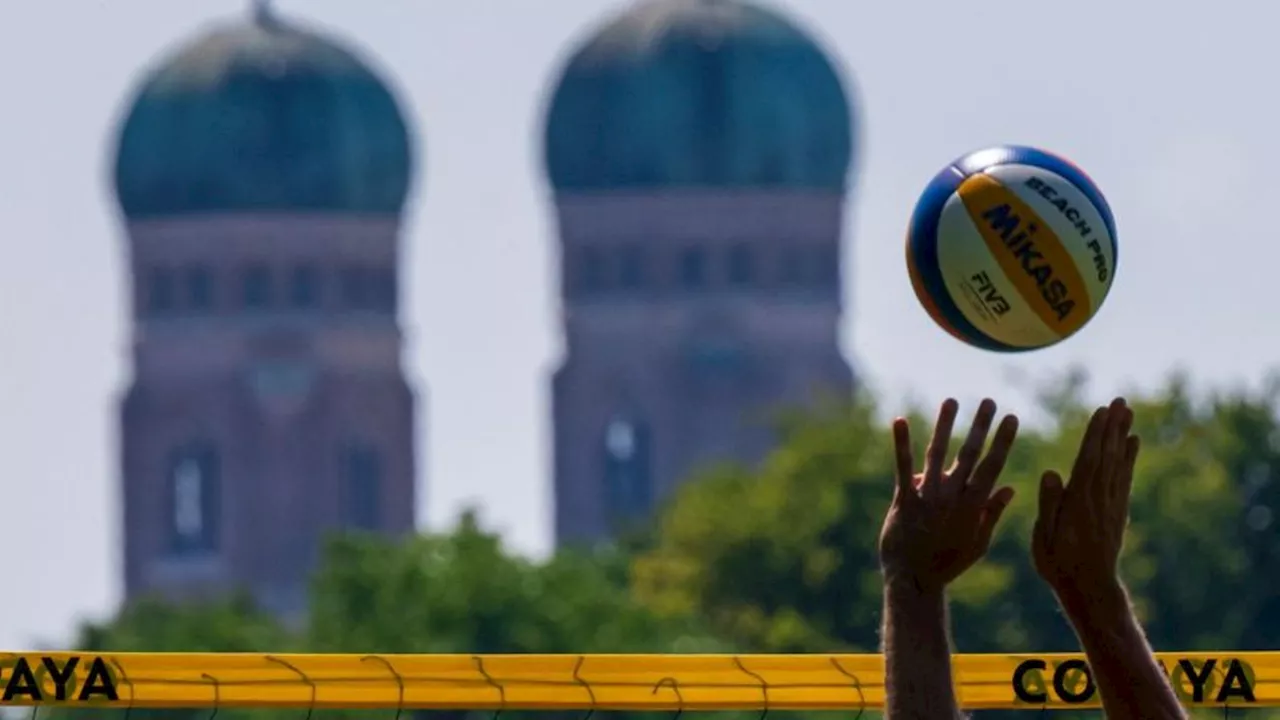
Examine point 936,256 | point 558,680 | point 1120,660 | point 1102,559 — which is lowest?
point 558,680

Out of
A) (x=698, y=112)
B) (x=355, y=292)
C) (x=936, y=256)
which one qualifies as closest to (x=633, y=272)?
(x=698, y=112)

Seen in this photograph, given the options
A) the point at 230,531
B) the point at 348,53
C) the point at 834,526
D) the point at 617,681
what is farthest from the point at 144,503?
the point at 617,681

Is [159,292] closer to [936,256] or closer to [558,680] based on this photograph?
[558,680]

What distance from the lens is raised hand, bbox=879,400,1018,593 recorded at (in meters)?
9.95

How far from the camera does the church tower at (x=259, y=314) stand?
152875 mm

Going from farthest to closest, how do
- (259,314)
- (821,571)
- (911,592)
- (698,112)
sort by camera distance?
(698,112), (259,314), (821,571), (911,592)

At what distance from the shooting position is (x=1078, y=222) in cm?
1412

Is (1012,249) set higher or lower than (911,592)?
lower

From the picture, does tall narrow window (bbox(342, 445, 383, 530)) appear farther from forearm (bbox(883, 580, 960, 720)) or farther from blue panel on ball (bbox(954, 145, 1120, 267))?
forearm (bbox(883, 580, 960, 720))

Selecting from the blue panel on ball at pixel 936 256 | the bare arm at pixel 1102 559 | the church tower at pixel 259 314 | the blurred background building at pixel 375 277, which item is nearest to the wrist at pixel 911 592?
the bare arm at pixel 1102 559

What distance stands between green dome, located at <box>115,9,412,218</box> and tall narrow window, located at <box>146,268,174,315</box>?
173cm

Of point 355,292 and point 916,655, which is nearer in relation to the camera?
point 916,655

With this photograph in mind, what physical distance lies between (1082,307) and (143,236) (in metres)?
144

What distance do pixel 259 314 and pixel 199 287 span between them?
197cm
